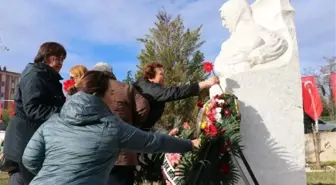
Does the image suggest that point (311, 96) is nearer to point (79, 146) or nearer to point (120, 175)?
point (120, 175)

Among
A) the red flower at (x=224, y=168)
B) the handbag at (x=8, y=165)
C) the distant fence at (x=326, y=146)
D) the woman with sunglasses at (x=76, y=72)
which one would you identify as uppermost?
the woman with sunglasses at (x=76, y=72)

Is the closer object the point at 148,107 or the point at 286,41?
the point at 148,107

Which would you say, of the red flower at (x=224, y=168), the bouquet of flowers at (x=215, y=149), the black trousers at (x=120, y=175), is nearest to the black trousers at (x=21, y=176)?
the black trousers at (x=120, y=175)

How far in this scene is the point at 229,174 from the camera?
3076mm

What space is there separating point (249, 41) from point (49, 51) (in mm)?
1737

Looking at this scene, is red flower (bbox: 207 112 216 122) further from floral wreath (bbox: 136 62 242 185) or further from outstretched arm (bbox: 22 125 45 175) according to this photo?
outstretched arm (bbox: 22 125 45 175)

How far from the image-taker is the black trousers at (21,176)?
2576mm

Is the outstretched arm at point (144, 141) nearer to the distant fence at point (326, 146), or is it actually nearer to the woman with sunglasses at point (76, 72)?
the woman with sunglasses at point (76, 72)

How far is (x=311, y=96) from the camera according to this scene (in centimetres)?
1059

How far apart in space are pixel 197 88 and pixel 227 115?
0.34 metres

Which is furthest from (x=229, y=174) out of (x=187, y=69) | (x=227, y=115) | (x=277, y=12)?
(x=187, y=69)

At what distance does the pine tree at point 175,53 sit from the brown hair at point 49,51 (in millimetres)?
9201

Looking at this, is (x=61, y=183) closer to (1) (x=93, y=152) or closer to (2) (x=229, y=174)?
(1) (x=93, y=152)

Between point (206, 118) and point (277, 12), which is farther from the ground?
point (277, 12)
